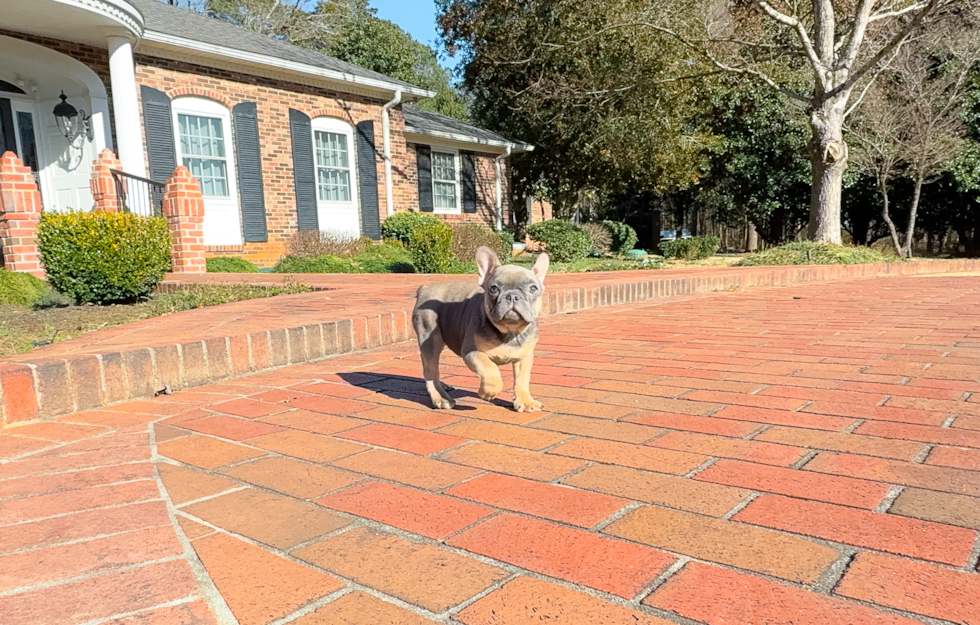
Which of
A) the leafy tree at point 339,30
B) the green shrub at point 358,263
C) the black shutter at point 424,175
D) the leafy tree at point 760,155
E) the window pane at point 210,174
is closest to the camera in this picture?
the green shrub at point 358,263

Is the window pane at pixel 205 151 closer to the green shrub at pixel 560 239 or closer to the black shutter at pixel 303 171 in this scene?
the black shutter at pixel 303 171

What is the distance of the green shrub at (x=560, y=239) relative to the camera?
1570 centimetres

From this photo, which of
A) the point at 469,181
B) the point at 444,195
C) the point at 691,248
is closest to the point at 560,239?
the point at 444,195

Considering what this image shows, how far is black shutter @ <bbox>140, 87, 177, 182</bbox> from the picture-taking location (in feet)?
37.3

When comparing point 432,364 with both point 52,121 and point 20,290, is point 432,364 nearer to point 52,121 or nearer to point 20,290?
point 20,290

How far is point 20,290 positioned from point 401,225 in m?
8.99

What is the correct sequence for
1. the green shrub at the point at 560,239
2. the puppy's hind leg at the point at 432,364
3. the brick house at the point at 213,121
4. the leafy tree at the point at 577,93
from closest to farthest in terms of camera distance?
1. the puppy's hind leg at the point at 432,364
2. the brick house at the point at 213,121
3. the green shrub at the point at 560,239
4. the leafy tree at the point at 577,93

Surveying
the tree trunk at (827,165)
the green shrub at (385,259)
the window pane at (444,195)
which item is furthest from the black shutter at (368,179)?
the tree trunk at (827,165)

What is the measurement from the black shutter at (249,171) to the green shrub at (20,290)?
5.80 m

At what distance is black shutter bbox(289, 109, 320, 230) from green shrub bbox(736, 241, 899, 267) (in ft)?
30.0

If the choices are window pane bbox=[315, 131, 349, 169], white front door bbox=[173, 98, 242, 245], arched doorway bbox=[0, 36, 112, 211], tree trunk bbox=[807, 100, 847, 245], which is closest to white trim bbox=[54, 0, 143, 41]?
arched doorway bbox=[0, 36, 112, 211]

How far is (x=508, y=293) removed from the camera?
230 cm

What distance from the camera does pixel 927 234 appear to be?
22.8 meters

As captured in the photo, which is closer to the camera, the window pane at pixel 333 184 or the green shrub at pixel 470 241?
the green shrub at pixel 470 241
